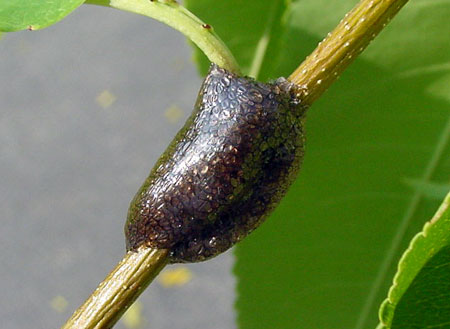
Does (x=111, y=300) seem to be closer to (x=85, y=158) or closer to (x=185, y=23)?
(x=185, y=23)

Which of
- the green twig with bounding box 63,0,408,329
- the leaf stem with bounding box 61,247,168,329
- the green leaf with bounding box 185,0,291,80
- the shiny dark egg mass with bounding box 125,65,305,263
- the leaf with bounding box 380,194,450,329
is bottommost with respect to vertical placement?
the leaf stem with bounding box 61,247,168,329

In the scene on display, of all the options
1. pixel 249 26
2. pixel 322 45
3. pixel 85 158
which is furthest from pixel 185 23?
pixel 85 158

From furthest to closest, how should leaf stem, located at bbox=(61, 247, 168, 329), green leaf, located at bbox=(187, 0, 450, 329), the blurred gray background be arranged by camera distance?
the blurred gray background
green leaf, located at bbox=(187, 0, 450, 329)
leaf stem, located at bbox=(61, 247, 168, 329)

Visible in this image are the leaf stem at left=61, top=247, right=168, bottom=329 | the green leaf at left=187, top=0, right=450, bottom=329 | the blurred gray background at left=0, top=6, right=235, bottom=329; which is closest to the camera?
the leaf stem at left=61, top=247, right=168, bottom=329

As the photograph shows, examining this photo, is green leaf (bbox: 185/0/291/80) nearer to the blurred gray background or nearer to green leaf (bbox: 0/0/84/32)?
green leaf (bbox: 0/0/84/32)

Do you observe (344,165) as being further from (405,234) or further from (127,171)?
(127,171)

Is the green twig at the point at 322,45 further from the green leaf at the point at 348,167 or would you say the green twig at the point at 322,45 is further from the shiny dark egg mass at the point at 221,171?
the green leaf at the point at 348,167

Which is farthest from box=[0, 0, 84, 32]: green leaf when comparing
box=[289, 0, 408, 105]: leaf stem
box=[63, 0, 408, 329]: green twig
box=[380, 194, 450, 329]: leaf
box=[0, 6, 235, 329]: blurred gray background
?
box=[0, 6, 235, 329]: blurred gray background
